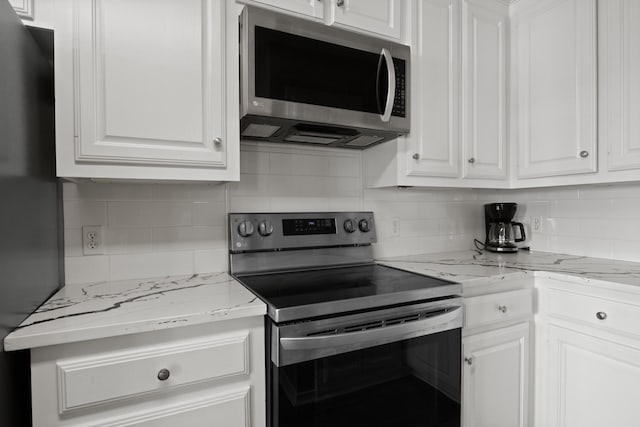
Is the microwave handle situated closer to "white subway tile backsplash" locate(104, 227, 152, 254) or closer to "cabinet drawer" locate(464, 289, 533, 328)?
"cabinet drawer" locate(464, 289, 533, 328)

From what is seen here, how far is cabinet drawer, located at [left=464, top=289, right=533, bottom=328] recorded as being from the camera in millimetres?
1414

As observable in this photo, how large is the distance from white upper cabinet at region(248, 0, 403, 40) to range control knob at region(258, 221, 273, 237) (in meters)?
0.90

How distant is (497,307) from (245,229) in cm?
116

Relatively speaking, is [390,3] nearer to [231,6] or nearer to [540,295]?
[231,6]

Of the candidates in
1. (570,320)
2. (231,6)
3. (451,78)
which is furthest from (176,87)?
(570,320)

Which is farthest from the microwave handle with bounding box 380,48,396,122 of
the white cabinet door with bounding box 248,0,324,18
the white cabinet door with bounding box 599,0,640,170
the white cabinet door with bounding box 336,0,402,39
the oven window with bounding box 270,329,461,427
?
the white cabinet door with bounding box 599,0,640,170

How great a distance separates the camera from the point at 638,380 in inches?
49.7

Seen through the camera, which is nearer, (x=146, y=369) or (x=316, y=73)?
(x=146, y=369)

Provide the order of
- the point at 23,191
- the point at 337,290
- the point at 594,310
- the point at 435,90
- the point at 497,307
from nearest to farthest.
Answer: the point at 23,191 < the point at 337,290 < the point at 594,310 < the point at 497,307 < the point at 435,90

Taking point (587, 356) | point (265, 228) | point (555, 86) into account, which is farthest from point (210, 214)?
point (555, 86)

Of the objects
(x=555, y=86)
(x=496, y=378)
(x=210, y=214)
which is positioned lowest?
(x=496, y=378)

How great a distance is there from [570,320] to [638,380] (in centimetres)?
28

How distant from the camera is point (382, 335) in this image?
1.16 metres

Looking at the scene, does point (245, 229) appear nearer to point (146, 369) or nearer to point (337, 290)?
point (337, 290)
